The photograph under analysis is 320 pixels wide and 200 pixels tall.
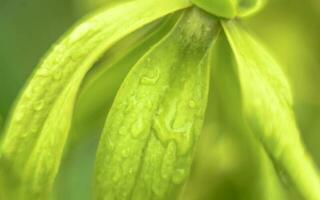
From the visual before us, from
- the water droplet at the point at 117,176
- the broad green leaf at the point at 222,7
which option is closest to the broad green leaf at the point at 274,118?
the broad green leaf at the point at 222,7

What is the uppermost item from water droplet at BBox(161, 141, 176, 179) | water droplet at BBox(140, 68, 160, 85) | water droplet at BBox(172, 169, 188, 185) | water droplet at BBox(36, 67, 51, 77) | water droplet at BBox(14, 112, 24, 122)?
water droplet at BBox(36, 67, 51, 77)

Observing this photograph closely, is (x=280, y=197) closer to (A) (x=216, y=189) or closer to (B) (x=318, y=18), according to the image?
(A) (x=216, y=189)

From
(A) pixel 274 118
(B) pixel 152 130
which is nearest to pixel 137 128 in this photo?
(B) pixel 152 130

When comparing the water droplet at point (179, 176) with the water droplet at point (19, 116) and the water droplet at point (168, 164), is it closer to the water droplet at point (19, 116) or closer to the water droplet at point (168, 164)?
the water droplet at point (168, 164)

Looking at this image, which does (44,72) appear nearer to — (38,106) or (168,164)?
(38,106)

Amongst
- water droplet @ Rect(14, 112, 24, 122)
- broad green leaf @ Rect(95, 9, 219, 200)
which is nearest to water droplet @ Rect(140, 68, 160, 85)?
broad green leaf @ Rect(95, 9, 219, 200)

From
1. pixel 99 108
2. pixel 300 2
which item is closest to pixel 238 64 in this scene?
pixel 99 108

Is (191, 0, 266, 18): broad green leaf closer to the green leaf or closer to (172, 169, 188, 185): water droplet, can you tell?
the green leaf
